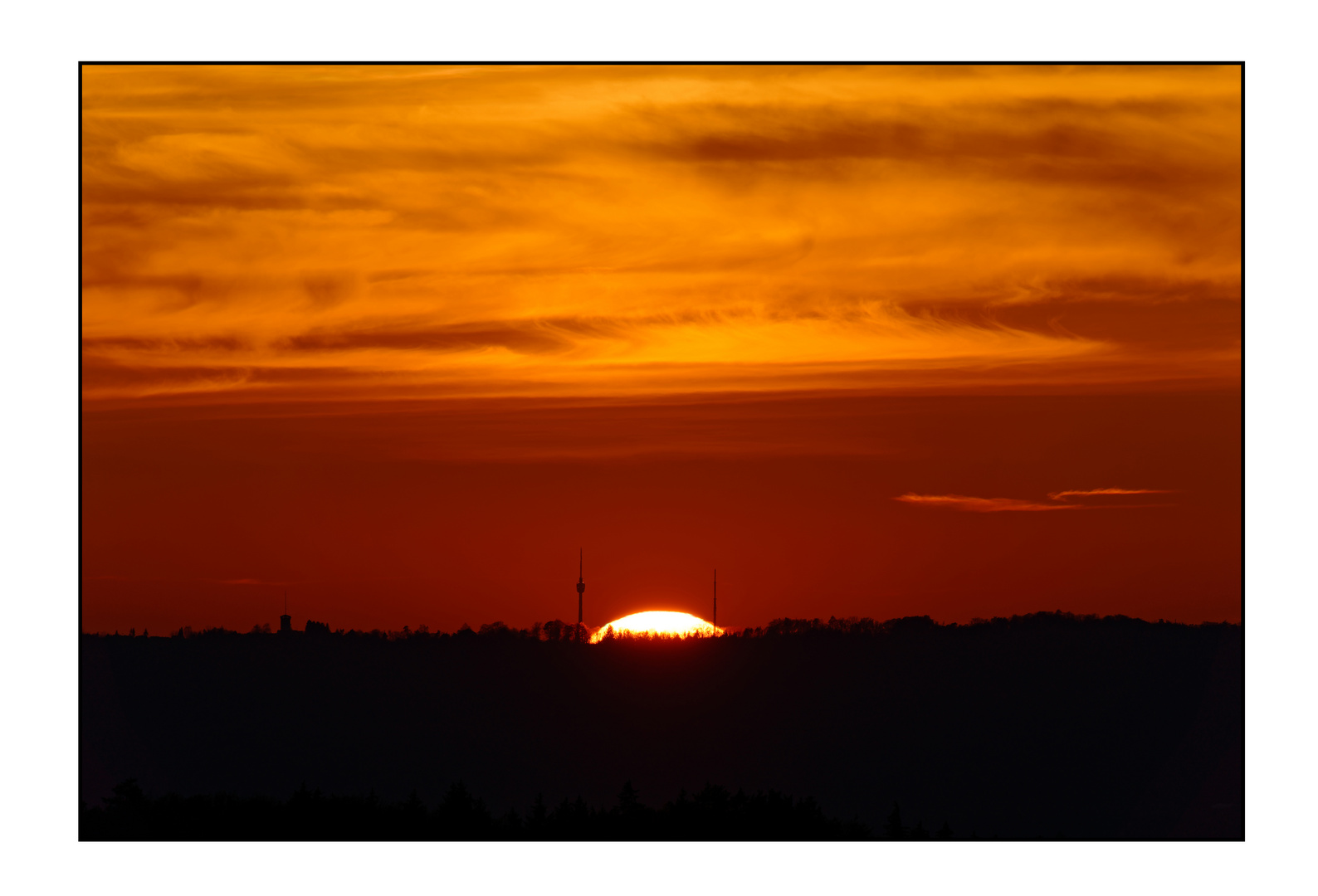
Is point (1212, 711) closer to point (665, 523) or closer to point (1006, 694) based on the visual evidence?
point (1006, 694)

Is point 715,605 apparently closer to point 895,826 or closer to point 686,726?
point 686,726

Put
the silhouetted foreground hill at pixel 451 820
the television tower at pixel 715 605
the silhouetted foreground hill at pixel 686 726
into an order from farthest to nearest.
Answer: the television tower at pixel 715 605 < the silhouetted foreground hill at pixel 686 726 < the silhouetted foreground hill at pixel 451 820

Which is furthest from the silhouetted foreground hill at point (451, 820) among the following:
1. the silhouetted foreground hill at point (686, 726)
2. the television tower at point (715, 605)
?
the television tower at point (715, 605)

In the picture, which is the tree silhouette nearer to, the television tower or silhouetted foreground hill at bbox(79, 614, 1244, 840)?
silhouetted foreground hill at bbox(79, 614, 1244, 840)

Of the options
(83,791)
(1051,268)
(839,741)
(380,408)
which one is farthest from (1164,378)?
(83,791)

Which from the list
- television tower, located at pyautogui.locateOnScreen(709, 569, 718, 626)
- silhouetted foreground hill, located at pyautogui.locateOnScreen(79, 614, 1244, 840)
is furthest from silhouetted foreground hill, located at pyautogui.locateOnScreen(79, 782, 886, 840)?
television tower, located at pyautogui.locateOnScreen(709, 569, 718, 626)

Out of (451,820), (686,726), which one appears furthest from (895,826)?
(451,820)

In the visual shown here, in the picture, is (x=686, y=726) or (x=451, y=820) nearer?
(x=451, y=820)

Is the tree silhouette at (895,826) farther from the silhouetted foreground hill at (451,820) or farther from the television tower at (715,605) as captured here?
the television tower at (715,605)
